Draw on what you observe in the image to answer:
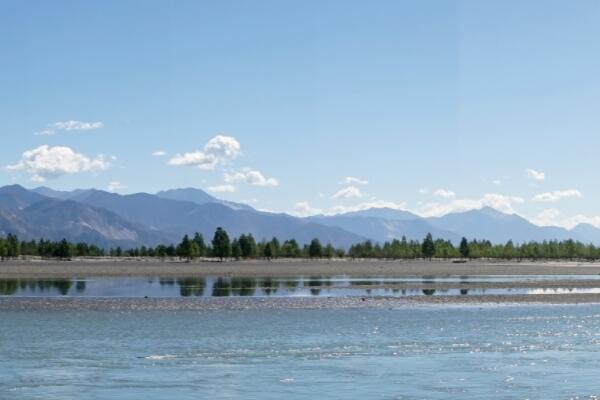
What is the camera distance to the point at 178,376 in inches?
1079

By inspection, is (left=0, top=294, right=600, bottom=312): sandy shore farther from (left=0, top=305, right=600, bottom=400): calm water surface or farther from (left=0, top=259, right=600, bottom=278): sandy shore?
(left=0, top=259, right=600, bottom=278): sandy shore

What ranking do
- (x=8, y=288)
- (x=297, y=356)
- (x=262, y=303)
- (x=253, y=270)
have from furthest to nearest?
1. (x=253, y=270)
2. (x=8, y=288)
3. (x=262, y=303)
4. (x=297, y=356)

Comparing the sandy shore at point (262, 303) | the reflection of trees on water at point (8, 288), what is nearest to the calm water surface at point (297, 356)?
the sandy shore at point (262, 303)

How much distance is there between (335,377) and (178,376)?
5359 mm

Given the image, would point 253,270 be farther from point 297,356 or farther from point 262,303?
point 297,356

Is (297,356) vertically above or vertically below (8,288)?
below

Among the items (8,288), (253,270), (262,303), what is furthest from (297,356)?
(253,270)

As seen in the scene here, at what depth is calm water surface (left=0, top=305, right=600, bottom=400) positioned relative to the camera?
25.1 metres

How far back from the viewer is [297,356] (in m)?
31.7

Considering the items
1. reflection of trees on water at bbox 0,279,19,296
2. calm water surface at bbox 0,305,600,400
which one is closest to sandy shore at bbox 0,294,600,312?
calm water surface at bbox 0,305,600,400

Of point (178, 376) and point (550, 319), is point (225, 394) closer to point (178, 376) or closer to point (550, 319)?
point (178, 376)

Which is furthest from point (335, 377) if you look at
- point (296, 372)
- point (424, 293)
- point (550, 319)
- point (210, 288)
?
point (210, 288)

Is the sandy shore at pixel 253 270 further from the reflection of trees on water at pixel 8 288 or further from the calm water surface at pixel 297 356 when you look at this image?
the calm water surface at pixel 297 356

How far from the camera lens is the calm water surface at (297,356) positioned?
82.4 ft
